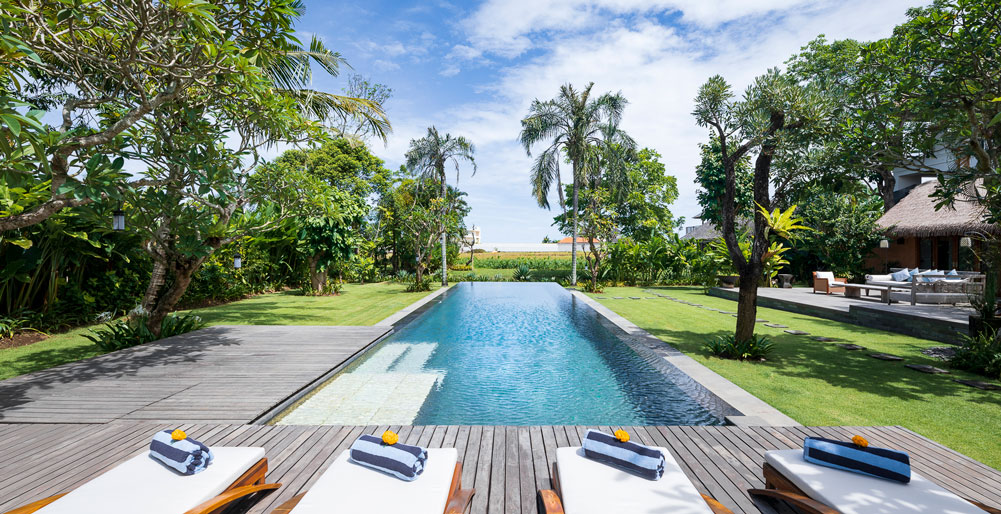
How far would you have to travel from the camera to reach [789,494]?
8.69ft

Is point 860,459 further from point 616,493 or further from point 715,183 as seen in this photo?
point 715,183

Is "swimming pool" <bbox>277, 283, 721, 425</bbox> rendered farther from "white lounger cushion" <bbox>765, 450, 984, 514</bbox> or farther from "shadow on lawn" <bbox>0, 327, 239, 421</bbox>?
"shadow on lawn" <bbox>0, 327, 239, 421</bbox>

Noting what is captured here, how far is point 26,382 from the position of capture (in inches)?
218

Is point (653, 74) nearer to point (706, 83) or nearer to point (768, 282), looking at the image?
point (706, 83)

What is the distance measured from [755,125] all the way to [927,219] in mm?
17419

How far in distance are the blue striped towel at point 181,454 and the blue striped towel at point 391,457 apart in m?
0.97

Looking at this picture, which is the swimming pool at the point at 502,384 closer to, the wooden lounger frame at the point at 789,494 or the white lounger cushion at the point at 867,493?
the wooden lounger frame at the point at 789,494

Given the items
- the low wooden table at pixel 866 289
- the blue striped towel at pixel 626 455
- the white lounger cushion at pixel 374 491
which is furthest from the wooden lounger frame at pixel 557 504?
the low wooden table at pixel 866 289

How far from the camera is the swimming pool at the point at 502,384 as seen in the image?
5121mm

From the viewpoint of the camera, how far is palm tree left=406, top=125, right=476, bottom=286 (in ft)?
72.6

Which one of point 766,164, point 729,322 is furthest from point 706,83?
point 729,322

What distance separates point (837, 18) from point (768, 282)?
497 inches

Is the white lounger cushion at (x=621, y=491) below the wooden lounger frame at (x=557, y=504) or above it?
above

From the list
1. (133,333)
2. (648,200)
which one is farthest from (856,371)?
(648,200)
